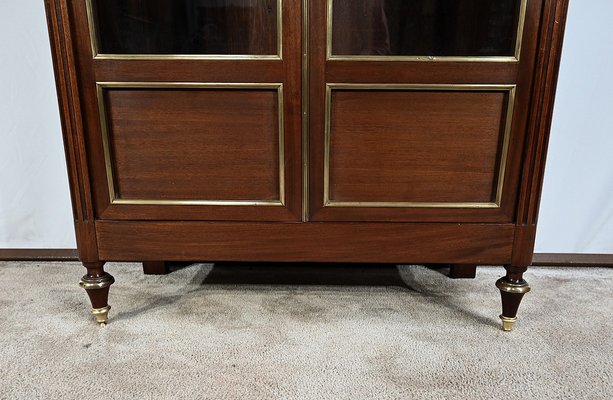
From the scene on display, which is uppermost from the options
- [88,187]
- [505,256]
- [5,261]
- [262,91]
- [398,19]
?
[398,19]

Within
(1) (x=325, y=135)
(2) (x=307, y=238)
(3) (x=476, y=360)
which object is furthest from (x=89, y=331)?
(3) (x=476, y=360)

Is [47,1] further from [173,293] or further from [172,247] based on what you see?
[173,293]

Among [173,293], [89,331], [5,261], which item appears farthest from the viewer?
[5,261]

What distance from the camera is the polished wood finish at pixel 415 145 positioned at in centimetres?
67

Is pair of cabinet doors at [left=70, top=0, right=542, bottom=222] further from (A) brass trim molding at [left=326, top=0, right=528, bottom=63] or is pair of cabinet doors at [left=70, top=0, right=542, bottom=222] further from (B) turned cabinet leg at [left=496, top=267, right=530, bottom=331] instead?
(B) turned cabinet leg at [left=496, top=267, right=530, bottom=331]

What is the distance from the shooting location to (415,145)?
0.68 meters

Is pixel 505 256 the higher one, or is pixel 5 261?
pixel 505 256

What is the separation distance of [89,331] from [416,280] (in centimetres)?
64

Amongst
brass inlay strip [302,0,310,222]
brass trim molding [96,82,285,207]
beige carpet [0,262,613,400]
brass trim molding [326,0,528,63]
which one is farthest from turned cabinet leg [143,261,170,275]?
brass trim molding [326,0,528,63]

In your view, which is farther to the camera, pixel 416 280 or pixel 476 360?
pixel 416 280

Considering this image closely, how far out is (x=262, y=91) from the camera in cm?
67

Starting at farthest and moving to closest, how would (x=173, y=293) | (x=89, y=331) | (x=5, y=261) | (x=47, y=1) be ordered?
(x=5, y=261) < (x=173, y=293) < (x=89, y=331) < (x=47, y=1)

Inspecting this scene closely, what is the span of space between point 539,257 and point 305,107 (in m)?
0.72

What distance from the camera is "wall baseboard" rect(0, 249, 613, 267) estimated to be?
1.02 meters
